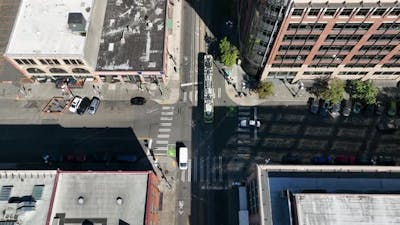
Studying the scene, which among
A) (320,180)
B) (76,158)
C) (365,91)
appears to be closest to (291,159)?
(320,180)

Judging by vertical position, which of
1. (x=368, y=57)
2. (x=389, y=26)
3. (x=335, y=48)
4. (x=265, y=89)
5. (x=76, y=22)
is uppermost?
(x=76, y=22)

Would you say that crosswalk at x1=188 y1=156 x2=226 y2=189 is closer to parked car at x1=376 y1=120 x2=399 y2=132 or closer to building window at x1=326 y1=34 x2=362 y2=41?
building window at x1=326 y1=34 x2=362 y2=41

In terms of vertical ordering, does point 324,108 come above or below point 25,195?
above

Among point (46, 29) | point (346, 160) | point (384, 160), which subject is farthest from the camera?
point (46, 29)

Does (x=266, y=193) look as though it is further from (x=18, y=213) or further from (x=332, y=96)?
(x=18, y=213)

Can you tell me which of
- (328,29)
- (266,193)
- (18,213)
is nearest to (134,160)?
(18,213)

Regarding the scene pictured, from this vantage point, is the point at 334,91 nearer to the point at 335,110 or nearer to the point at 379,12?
the point at 335,110

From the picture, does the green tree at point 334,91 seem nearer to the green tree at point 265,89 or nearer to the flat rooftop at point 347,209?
the green tree at point 265,89
